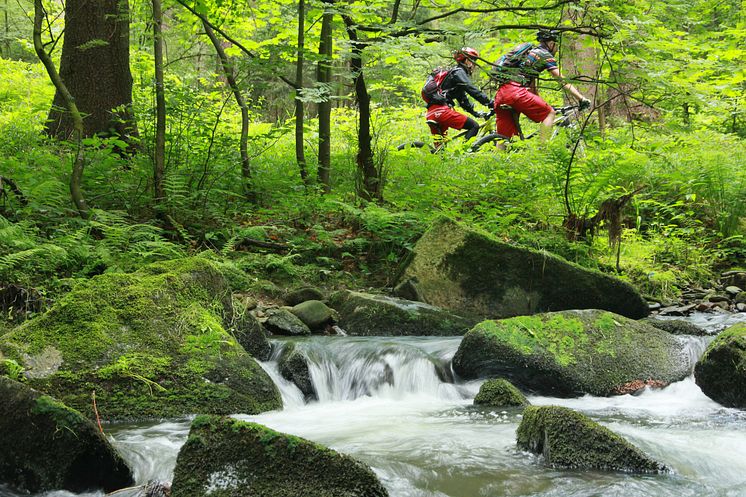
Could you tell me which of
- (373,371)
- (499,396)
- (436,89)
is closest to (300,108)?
(436,89)

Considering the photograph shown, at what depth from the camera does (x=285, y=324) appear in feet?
21.4

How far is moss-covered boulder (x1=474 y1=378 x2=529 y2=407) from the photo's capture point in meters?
4.77

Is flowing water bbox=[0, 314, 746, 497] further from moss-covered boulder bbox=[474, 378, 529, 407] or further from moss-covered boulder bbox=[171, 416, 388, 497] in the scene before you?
moss-covered boulder bbox=[171, 416, 388, 497]

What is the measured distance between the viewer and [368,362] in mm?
5742

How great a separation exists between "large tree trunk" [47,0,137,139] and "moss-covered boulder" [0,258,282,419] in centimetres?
578

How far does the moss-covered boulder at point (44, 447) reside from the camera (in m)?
3.12

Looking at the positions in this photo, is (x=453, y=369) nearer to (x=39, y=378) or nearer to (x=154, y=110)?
(x=39, y=378)

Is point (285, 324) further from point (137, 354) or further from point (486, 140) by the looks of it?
point (486, 140)


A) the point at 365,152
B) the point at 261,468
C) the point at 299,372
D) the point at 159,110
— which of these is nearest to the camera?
the point at 261,468

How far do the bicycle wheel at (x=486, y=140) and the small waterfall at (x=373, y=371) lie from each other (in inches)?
212

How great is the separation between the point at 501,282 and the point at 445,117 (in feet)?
16.9

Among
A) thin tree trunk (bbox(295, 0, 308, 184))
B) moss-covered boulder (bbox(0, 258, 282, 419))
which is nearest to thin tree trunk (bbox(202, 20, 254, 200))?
thin tree trunk (bbox(295, 0, 308, 184))

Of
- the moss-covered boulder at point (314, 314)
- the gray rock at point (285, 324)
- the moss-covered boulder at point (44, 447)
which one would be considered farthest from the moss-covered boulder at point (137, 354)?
the moss-covered boulder at point (314, 314)

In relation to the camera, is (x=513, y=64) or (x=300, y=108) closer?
(x=513, y=64)
